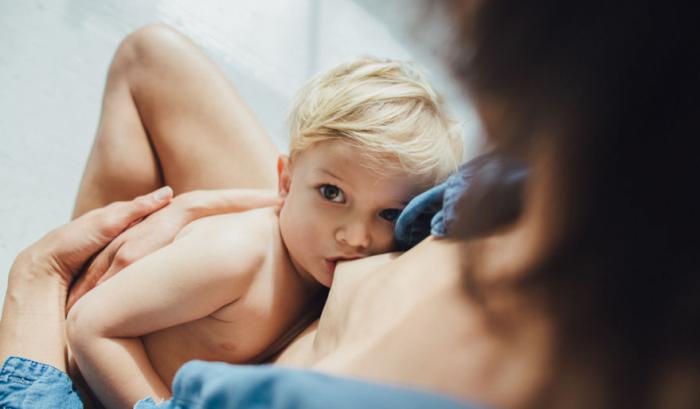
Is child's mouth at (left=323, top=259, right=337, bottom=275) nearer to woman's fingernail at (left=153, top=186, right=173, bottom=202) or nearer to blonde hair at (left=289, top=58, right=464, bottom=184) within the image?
blonde hair at (left=289, top=58, right=464, bottom=184)

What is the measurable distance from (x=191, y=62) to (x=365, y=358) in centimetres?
62

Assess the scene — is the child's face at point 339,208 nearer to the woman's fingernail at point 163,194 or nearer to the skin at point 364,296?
the skin at point 364,296

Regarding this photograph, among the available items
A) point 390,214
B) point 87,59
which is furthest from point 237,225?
point 87,59

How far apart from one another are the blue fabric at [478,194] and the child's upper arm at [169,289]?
0.68 ft

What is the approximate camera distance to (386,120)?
0.71 metres

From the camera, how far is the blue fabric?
406 millimetres

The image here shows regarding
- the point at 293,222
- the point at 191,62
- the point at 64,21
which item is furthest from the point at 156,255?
the point at 64,21

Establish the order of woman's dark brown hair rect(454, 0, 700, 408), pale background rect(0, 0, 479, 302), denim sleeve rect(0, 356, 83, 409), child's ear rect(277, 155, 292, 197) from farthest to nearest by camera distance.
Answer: pale background rect(0, 0, 479, 302)
child's ear rect(277, 155, 292, 197)
denim sleeve rect(0, 356, 83, 409)
woman's dark brown hair rect(454, 0, 700, 408)

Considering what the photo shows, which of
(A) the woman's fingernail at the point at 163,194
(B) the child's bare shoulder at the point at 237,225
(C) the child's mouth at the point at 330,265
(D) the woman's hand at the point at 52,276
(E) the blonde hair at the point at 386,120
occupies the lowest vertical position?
(D) the woman's hand at the point at 52,276

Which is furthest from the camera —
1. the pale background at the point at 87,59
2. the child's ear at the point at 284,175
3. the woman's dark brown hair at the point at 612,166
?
the pale background at the point at 87,59

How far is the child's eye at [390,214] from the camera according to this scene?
2.37 ft

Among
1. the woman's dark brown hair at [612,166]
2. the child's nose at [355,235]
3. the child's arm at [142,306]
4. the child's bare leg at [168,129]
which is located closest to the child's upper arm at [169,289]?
the child's arm at [142,306]

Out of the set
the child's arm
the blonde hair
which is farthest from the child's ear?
the child's arm

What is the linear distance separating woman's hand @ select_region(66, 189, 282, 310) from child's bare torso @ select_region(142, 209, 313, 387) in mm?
84
